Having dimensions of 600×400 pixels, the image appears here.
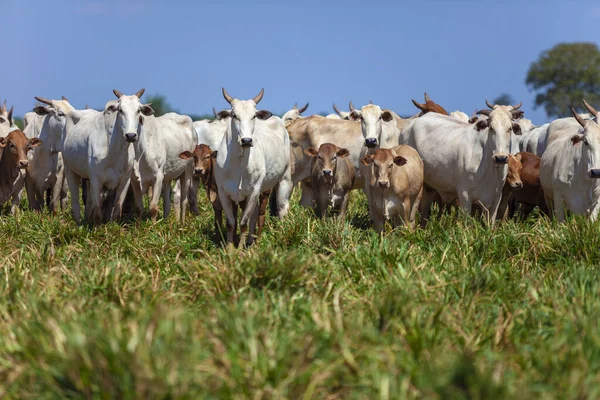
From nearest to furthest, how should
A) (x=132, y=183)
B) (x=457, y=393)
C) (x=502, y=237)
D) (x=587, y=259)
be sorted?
(x=457, y=393)
(x=587, y=259)
(x=502, y=237)
(x=132, y=183)

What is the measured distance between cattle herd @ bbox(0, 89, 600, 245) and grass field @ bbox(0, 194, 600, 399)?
1654 mm

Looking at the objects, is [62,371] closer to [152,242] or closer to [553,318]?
[553,318]

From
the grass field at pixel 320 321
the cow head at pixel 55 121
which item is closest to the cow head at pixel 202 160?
the grass field at pixel 320 321

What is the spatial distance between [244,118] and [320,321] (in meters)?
4.63

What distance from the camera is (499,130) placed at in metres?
10.1

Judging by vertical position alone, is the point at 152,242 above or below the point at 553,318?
below

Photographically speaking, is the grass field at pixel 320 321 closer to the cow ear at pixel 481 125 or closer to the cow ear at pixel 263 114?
the cow ear at pixel 263 114

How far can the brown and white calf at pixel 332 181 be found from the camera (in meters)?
11.2

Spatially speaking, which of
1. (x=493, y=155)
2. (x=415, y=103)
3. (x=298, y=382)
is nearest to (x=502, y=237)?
(x=493, y=155)

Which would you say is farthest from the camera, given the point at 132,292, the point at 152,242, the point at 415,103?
the point at 415,103

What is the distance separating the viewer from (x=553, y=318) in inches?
221

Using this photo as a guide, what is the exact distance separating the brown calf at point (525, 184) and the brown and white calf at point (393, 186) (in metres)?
1.37

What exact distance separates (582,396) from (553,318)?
4.75 ft

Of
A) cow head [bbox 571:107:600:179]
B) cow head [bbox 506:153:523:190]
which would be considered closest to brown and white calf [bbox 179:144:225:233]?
cow head [bbox 506:153:523:190]
